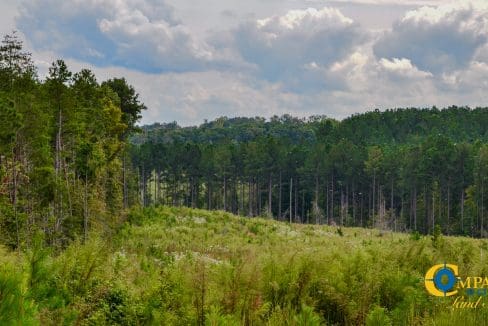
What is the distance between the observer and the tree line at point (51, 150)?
2734 centimetres

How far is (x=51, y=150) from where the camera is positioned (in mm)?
37062

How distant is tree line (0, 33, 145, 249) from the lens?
27.3 metres

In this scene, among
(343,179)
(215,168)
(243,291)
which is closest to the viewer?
(243,291)

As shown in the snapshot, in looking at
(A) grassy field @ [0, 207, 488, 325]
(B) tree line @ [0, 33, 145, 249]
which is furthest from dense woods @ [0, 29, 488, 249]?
(A) grassy field @ [0, 207, 488, 325]

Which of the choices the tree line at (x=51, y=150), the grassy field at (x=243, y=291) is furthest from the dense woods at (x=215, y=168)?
the grassy field at (x=243, y=291)

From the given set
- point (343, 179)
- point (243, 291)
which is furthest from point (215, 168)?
point (243, 291)

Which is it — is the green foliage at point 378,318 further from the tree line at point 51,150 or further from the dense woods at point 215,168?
the tree line at point 51,150

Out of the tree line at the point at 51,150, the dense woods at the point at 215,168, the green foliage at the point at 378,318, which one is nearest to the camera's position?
the green foliage at the point at 378,318

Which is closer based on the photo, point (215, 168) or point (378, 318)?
point (378, 318)

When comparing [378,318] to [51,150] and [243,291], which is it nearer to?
[243,291]

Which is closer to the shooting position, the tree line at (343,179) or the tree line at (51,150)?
the tree line at (51,150)

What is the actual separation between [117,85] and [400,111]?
410 feet

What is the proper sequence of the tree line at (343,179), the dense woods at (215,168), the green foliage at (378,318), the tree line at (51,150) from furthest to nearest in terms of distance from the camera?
the tree line at (343,179) → the dense woods at (215,168) → the tree line at (51,150) → the green foliage at (378,318)

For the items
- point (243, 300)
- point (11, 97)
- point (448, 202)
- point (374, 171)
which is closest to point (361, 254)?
point (243, 300)
